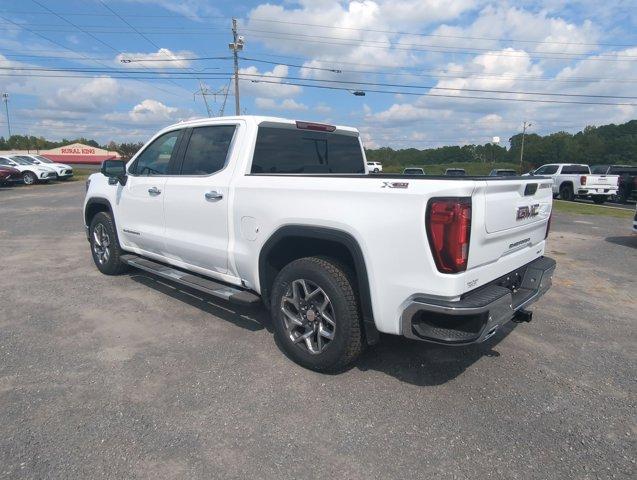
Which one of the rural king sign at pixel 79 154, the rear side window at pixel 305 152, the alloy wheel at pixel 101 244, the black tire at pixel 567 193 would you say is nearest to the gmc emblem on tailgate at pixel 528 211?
the rear side window at pixel 305 152

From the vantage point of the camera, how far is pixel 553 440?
2719 mm

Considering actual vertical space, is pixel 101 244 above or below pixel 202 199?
below

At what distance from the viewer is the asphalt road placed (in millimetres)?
2521

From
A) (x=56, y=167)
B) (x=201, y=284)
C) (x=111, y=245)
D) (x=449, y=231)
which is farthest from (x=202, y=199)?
(x=56, y=167)

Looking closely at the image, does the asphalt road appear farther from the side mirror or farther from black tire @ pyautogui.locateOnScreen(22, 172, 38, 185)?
black tire @ pyautogui.locateOnScreen(22, 172, 38, 185)

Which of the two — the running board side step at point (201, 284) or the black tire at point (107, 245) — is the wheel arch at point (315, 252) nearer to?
the running board side step at point (201, 284)

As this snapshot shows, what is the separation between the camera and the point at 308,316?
348 centimetres

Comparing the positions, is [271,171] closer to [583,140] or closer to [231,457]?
[231,457]

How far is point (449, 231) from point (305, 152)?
7.56ft

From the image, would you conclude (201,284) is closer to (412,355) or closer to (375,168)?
(412,355)

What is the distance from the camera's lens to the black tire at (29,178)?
86.3 feet

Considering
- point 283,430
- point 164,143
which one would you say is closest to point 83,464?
point 283,430

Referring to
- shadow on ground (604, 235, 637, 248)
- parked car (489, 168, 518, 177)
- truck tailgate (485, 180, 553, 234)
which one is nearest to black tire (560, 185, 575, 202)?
shadow on ground (604, 235, 637, 248)

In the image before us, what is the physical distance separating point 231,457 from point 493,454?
1.47 meters
